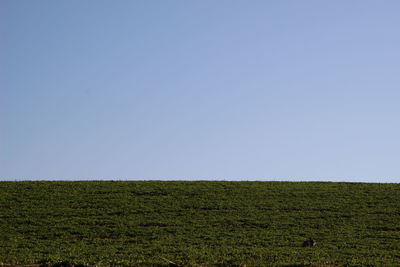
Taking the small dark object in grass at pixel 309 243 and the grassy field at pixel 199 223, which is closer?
the grassy field at pixel 199 223

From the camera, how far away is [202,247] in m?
30.6

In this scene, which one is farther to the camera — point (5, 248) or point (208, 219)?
point (208, 219)

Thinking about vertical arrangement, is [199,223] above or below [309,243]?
above

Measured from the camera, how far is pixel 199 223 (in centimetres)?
3841

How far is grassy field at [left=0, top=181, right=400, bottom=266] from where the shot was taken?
27.6 meters

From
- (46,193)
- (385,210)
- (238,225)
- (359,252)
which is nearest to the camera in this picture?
(359,252)

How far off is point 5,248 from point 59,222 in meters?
8.02

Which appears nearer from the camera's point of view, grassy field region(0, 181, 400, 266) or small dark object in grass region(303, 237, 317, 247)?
grassy field region(0, 181, 400, 266)

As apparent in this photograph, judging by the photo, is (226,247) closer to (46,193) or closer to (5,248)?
(5,248)

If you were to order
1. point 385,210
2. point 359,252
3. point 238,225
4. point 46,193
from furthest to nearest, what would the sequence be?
point 46,193 < point 385,210 < point 238,225 < point 359,252

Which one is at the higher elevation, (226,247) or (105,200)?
(105,200)

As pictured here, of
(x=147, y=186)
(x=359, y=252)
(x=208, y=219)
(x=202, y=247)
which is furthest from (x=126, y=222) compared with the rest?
(x=359, y=252)

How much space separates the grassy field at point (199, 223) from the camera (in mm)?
27609

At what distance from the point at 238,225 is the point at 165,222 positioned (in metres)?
5.67
